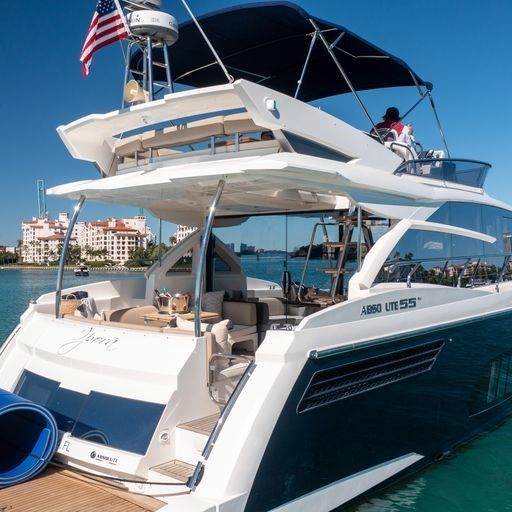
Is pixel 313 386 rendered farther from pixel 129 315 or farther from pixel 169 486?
pixel 129 315

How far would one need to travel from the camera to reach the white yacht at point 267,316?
4.08 metres

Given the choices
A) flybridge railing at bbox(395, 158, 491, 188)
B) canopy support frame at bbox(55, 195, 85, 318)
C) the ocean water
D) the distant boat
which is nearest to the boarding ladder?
the ocean water

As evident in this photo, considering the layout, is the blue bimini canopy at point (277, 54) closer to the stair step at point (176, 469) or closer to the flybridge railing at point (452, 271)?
the flybridge railing at point (452, 271)

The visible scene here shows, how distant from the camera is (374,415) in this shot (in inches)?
189

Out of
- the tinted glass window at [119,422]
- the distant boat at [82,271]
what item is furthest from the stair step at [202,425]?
the distant boat at [82,271]

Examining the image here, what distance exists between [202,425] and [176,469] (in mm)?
361

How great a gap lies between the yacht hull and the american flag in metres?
3.97

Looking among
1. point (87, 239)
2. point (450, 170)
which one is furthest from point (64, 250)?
point (87, 239)

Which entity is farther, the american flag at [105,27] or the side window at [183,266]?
the side window at [183,266]

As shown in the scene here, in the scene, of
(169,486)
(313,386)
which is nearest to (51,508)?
(169,486)

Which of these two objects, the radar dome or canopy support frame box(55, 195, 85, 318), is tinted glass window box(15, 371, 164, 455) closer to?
canopy support frame box(55, 195, 85, 318)

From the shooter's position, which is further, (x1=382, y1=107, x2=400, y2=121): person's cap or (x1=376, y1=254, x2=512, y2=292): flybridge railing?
(x1=382, y1=107, x2=400, y2=121): person's cap

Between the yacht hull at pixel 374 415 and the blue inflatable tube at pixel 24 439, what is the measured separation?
5.18 feet

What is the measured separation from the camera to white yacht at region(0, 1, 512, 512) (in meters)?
4.08
